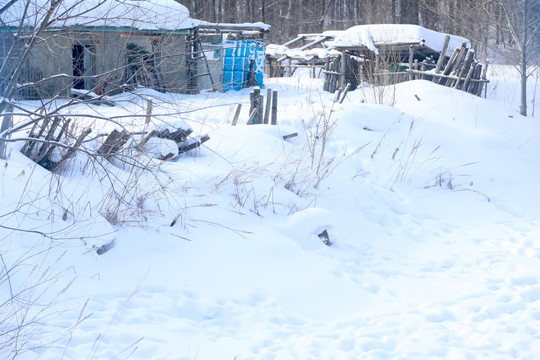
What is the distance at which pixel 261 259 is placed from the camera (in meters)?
5.08

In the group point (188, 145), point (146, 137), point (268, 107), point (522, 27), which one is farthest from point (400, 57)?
point (146, 137)

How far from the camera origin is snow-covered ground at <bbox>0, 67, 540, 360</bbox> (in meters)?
3.82

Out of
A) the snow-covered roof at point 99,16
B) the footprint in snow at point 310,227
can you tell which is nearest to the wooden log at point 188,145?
the footprint in snow at point 310,227

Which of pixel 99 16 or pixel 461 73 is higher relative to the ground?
pixel 99 16

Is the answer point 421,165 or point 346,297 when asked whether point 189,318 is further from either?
point 421,165

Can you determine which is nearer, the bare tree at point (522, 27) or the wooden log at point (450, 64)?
the bare tree at point (522, 27)

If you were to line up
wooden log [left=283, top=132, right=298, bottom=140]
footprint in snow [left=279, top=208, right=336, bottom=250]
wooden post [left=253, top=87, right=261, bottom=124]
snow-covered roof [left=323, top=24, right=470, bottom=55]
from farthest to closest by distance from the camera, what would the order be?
1. snow-covered roof [left=323, top=24, right=470, bottom=55]
2. wooden post [left=253, top=87, right=261, bottom=124]
3. wooden log [left=283, top=132, right=298, bottom=140]
4. footprint in snow [left=279, top=208, right=336, bottom=250]

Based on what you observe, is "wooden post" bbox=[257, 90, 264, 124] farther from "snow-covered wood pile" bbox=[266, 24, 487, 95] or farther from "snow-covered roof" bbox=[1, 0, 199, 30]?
"snow-covered wood pile" bbox=[266, 24, 487, 95]

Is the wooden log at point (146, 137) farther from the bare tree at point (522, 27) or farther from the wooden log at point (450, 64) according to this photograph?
the wooden log at point (450, 64)

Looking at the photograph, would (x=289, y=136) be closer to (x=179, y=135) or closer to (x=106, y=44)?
(x=179, y=135)

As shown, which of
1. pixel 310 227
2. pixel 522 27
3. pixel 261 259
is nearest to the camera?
pixel 261 259

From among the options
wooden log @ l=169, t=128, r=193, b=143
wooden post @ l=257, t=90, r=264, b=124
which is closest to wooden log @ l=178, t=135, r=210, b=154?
wooden log @ l=169, t=128, r=193, b=143

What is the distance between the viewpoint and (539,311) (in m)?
4.48

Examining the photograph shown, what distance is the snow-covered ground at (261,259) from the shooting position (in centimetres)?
382
